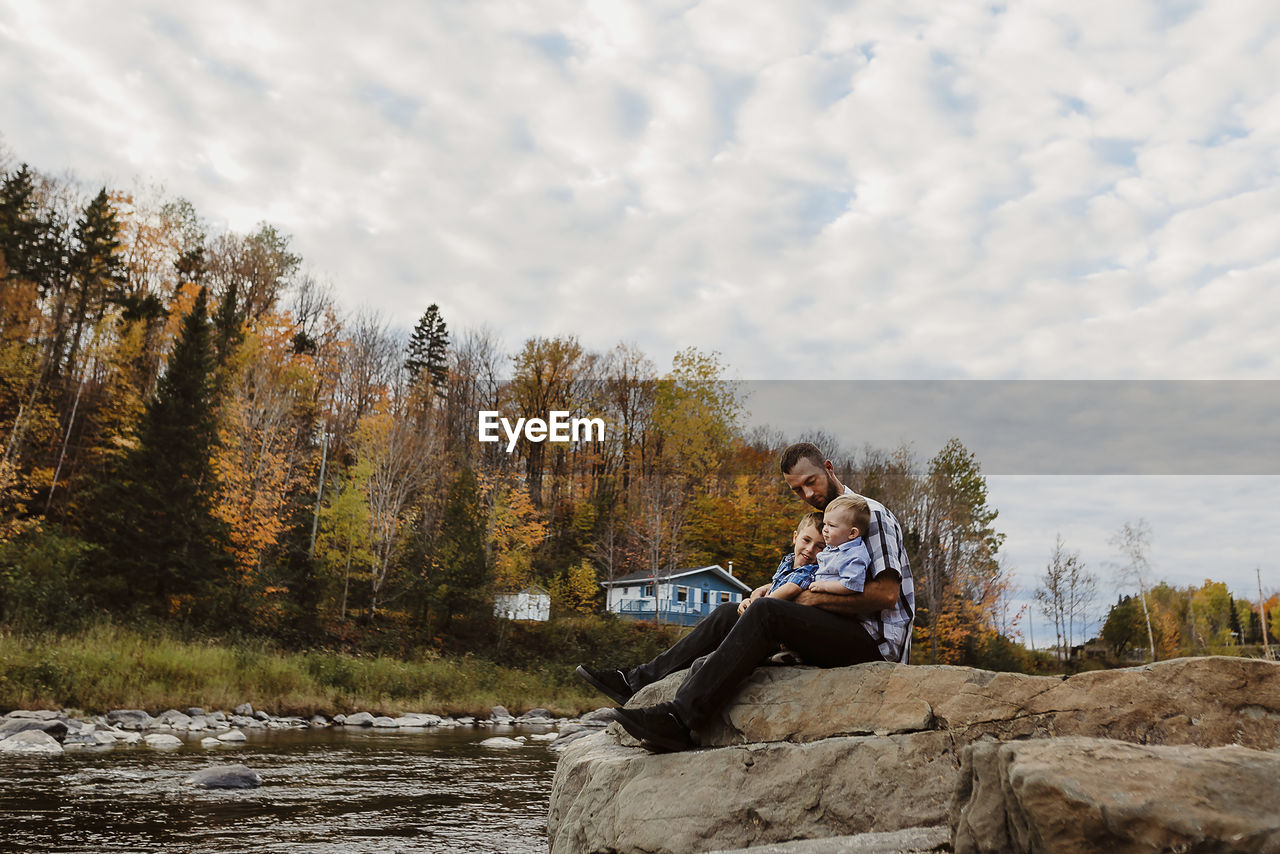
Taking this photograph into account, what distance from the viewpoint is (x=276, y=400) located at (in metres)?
32.2

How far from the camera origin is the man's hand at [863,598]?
466cm

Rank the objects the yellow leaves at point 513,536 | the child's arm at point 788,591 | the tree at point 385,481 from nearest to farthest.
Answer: the child's arm at point 788,591, the tree at point 385,481, the yellow leaves at point 513,536

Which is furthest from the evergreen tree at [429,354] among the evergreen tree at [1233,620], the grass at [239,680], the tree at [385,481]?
the evergreen tree at [1233,620]

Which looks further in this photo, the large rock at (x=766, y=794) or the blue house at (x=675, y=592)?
the blue house at (x=675, y=592)

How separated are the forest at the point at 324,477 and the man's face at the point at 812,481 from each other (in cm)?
1993

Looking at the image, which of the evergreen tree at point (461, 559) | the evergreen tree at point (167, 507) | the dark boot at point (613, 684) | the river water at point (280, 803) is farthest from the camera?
the evergreen tree at point (461, 559)

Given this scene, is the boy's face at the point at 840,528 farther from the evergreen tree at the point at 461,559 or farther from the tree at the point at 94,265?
the tree at the point at 94,265

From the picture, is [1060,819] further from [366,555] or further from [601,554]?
[601,554]

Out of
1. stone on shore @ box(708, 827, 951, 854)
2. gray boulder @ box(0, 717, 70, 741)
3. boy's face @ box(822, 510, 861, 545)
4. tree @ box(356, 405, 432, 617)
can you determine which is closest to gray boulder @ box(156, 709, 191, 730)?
gray boulder @ box(0, 717, 70, 741)

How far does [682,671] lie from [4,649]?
54.0 ft

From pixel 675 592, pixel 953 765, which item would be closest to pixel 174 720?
pixel 953 765

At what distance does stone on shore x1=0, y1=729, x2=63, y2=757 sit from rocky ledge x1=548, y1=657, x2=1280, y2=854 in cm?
962

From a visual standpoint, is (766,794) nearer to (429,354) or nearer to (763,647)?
(763,647)

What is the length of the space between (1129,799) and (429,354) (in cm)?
5481
